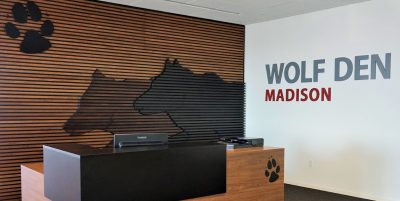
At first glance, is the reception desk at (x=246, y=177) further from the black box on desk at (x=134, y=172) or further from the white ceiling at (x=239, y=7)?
the white ceiling at (x=239, y=7)

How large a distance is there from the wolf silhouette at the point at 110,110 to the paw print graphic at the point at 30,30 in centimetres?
85

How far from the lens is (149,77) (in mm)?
6434

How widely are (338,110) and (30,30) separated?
467cm

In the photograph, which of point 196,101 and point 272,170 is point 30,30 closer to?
point 196,101

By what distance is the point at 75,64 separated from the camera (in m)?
→ 5.68

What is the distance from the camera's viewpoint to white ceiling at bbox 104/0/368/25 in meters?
5.88

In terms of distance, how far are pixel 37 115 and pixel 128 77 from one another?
1475 millimetres

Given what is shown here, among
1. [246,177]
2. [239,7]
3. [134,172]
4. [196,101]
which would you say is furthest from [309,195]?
[134,172]

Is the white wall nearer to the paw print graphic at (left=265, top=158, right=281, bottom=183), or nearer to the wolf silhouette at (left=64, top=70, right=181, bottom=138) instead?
the paw print graphic at (left=265, top=158, right=281, bottom=183)

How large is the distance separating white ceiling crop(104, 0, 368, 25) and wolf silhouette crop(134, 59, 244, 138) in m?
0.95

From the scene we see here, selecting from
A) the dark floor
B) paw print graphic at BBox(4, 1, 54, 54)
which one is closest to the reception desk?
the dark floor

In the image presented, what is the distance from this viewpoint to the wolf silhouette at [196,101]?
6538 mm

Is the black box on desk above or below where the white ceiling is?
below

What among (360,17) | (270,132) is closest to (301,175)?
(270,132)
